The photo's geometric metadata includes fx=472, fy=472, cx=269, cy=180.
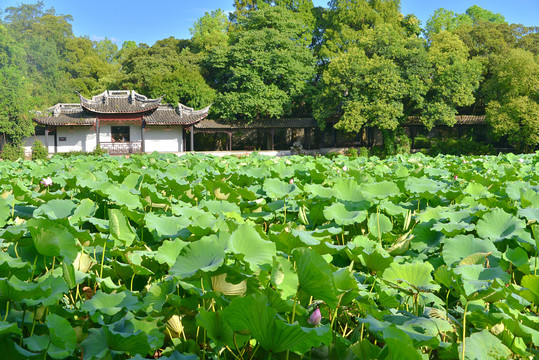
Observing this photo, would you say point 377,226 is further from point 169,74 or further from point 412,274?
point 169,74

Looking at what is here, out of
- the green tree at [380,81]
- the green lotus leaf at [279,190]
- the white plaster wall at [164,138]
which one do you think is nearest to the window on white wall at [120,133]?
the white plaster wall at [164,138]

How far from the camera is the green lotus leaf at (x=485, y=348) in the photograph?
797 millimetres

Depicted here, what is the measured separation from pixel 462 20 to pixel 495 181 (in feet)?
109

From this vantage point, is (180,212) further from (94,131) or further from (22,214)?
(94,131)

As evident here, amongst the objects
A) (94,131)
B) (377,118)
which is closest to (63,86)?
(94,131)

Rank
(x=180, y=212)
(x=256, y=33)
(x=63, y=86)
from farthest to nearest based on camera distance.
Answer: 1. (x=63, y=86)
2. (x=256, y=33)
3. (x=180, y=212)

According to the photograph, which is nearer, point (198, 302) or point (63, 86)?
point (198, 302)

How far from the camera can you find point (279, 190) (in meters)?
2.03

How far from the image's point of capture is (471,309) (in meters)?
0.99

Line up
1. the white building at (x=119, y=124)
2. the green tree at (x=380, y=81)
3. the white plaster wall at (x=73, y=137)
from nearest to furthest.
→ 1. the green tree at (x=380, y=81)
2. the white building at (x=119, y=124)
3. the white plaster wall at (x=73, y=137)

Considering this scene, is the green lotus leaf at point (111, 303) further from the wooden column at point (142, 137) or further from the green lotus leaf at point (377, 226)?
the wooden column at point (142, 137)

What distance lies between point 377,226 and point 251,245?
26.9 inches

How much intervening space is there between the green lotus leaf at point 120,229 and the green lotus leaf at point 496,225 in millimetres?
1033

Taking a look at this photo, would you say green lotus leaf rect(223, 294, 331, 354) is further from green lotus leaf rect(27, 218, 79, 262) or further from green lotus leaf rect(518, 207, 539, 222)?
green lotus leaf rect(518, 207, 539, 222)
